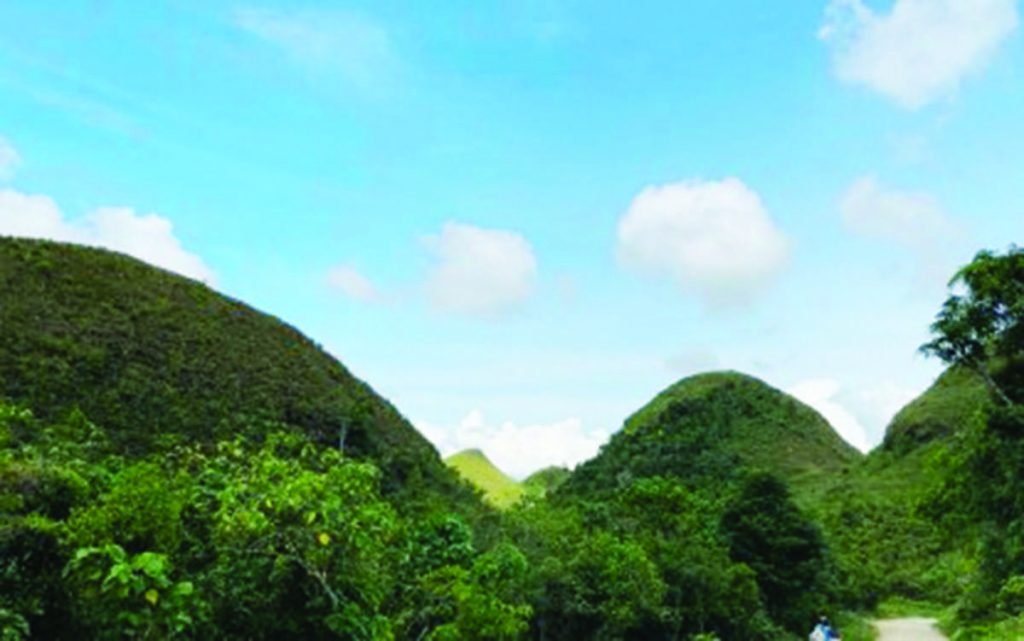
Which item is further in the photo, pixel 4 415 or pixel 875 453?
pixel 875 453

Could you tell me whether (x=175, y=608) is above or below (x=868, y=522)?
below

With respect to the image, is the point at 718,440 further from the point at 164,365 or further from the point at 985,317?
the point at 985,317

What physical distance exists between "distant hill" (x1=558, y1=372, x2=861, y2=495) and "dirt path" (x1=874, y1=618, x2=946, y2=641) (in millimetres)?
30942

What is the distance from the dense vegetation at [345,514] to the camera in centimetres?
840

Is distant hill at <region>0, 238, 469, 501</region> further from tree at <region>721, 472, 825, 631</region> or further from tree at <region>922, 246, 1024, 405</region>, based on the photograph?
tree at <region>922, 246, 1024, 405</region>

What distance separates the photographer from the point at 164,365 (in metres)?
38.4

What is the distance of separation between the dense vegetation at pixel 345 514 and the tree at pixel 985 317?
0.06m

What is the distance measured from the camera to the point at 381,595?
32.2ft

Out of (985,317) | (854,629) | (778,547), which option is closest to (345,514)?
(985,317)

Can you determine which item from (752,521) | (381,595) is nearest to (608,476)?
(752,521)

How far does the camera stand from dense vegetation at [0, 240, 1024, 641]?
8398 millimetres

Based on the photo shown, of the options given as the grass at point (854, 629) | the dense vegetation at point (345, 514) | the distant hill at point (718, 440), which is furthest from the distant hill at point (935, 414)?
the grass at point (854, 629)

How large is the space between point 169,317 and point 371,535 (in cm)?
3558

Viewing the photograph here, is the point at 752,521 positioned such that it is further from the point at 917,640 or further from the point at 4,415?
the point at 4,415
